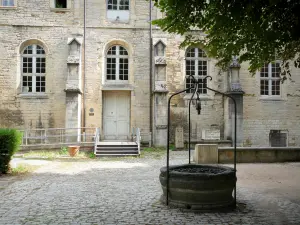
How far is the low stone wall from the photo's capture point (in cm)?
1348

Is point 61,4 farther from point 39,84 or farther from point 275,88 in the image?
point 275,88

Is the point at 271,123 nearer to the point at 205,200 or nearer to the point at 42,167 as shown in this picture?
the point at 42,167

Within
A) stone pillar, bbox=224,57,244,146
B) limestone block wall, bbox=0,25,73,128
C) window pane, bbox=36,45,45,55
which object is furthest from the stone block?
window pane, bbox=36,45,45,55

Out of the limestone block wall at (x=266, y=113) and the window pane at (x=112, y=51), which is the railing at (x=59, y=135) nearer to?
the window pane at (x=112, y=51)

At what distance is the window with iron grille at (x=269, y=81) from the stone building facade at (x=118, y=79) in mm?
61

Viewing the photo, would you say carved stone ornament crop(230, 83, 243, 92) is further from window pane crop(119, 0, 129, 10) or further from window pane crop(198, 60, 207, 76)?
window pane crop(119, 0, 129, 10)

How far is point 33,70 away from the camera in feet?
64.3

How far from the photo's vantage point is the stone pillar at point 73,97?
1803 centimetres

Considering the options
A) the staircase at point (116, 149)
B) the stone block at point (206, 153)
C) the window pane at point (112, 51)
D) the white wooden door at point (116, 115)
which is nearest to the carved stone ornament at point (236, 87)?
the white wooden door at point (116, 115)

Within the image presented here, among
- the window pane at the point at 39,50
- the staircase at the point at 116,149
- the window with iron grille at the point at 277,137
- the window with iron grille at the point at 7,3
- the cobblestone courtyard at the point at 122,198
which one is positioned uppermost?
the window with iron grille at the point at 7,3

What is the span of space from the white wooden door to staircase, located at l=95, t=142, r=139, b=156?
2532mm

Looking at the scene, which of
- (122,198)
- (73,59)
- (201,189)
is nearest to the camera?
(201,189)

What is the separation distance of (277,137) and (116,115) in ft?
32.1

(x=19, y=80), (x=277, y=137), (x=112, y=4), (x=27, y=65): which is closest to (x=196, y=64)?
(x=112, y=4)
